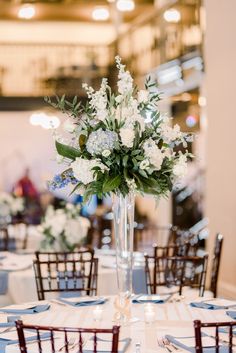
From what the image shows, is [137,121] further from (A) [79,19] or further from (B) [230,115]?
(A) [79,19]

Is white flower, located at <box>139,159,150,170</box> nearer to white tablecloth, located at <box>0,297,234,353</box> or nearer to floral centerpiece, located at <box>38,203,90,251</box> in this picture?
white tablecloth, located at <box>0,297,234,353</box>

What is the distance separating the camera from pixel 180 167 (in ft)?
11.6

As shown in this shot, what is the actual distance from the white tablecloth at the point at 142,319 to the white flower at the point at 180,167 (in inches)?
26.9

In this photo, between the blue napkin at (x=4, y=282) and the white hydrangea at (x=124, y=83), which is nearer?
the white hydrangea at (x=124, y=83)

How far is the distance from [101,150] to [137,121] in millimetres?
219

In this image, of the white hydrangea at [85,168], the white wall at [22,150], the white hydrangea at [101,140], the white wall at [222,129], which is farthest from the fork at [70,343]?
the white wall at [22,150]

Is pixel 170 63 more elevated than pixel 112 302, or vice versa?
pixel 170 63

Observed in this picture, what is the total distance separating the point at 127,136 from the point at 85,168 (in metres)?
0.24

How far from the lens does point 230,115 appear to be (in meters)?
8.20

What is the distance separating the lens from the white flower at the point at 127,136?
11.1 ft

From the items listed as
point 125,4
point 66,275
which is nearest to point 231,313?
point 66,275

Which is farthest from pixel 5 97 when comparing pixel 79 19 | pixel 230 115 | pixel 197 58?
pixel 230 115

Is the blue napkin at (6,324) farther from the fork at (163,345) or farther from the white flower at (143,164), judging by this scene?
the white flower at (143,164)

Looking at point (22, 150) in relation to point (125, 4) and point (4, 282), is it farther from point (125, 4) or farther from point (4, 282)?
point (4, 282)
